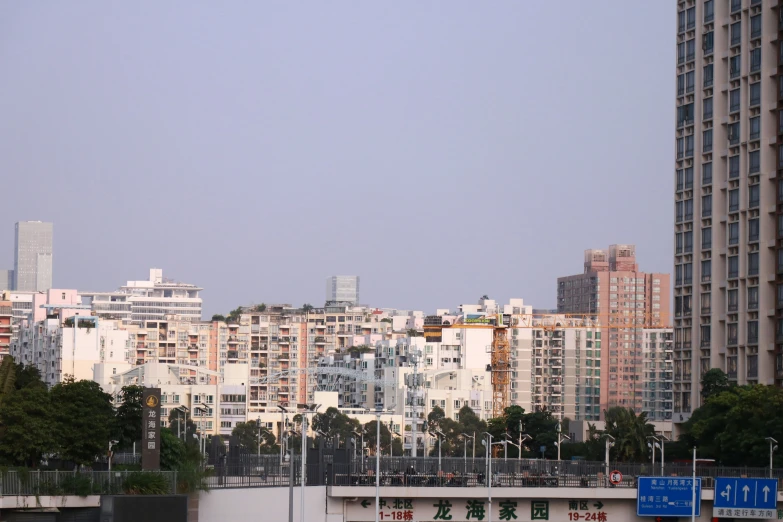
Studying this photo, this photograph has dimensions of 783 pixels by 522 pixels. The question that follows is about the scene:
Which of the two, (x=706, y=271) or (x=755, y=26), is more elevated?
(x=755, y=26)

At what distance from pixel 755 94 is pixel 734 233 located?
11.3 metres

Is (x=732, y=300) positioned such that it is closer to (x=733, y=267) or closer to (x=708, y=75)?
(x=733, y=267)

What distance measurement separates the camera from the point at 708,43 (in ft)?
396

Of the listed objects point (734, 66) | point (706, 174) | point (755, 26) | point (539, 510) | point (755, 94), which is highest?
point (755, 26)

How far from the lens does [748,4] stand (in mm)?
115188

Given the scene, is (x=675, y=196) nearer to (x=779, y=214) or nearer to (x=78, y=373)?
(x=779, y=214)

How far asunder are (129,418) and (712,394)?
49820mm

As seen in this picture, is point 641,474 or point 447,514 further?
point 641,474

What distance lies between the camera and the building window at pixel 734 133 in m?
116

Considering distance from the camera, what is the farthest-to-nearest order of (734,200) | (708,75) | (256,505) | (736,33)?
(708,75) < (736,33) < (734,200) < (256,505)

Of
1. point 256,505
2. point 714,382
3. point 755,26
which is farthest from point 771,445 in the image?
point 755,26

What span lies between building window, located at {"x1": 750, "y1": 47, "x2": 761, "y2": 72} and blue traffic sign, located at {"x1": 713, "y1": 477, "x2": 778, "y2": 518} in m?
52.2

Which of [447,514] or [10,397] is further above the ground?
[10,397]

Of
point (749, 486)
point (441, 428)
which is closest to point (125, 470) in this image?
point (749, 486)
